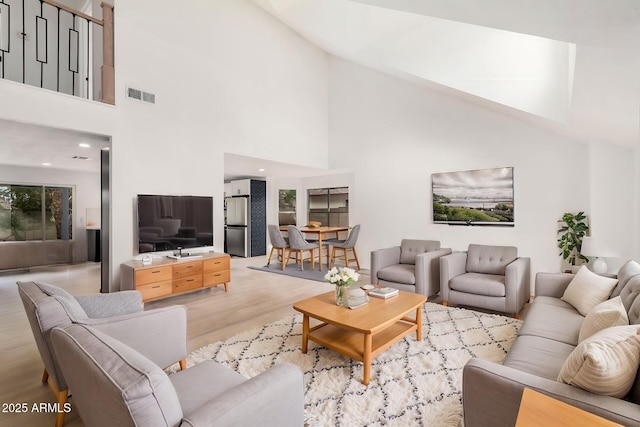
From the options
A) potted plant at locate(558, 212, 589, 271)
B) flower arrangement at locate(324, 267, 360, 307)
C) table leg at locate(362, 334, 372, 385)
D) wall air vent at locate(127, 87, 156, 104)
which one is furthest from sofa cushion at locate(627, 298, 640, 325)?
wall air vent at locate(127, 87, 156, 104)

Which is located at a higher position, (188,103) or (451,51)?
(451,51)

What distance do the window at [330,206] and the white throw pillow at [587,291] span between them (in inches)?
200

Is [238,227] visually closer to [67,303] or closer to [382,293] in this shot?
[382,293]

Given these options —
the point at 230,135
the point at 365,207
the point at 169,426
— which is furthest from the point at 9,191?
the point at 169,426

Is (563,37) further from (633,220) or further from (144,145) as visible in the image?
(144,145)

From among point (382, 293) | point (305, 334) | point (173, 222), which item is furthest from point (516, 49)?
point (173, 222)

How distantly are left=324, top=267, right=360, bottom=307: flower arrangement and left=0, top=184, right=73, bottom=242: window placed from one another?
8030 millimetres

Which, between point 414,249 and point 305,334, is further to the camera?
point 414,249

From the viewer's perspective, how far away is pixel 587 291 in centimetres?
257

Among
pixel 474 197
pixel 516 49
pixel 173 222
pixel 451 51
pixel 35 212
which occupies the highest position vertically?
pixel 451 51

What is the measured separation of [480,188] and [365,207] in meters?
2.28

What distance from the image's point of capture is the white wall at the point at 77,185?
22.9ft

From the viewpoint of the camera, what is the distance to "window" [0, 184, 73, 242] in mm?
6930

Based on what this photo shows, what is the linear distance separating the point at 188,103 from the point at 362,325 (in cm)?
422
